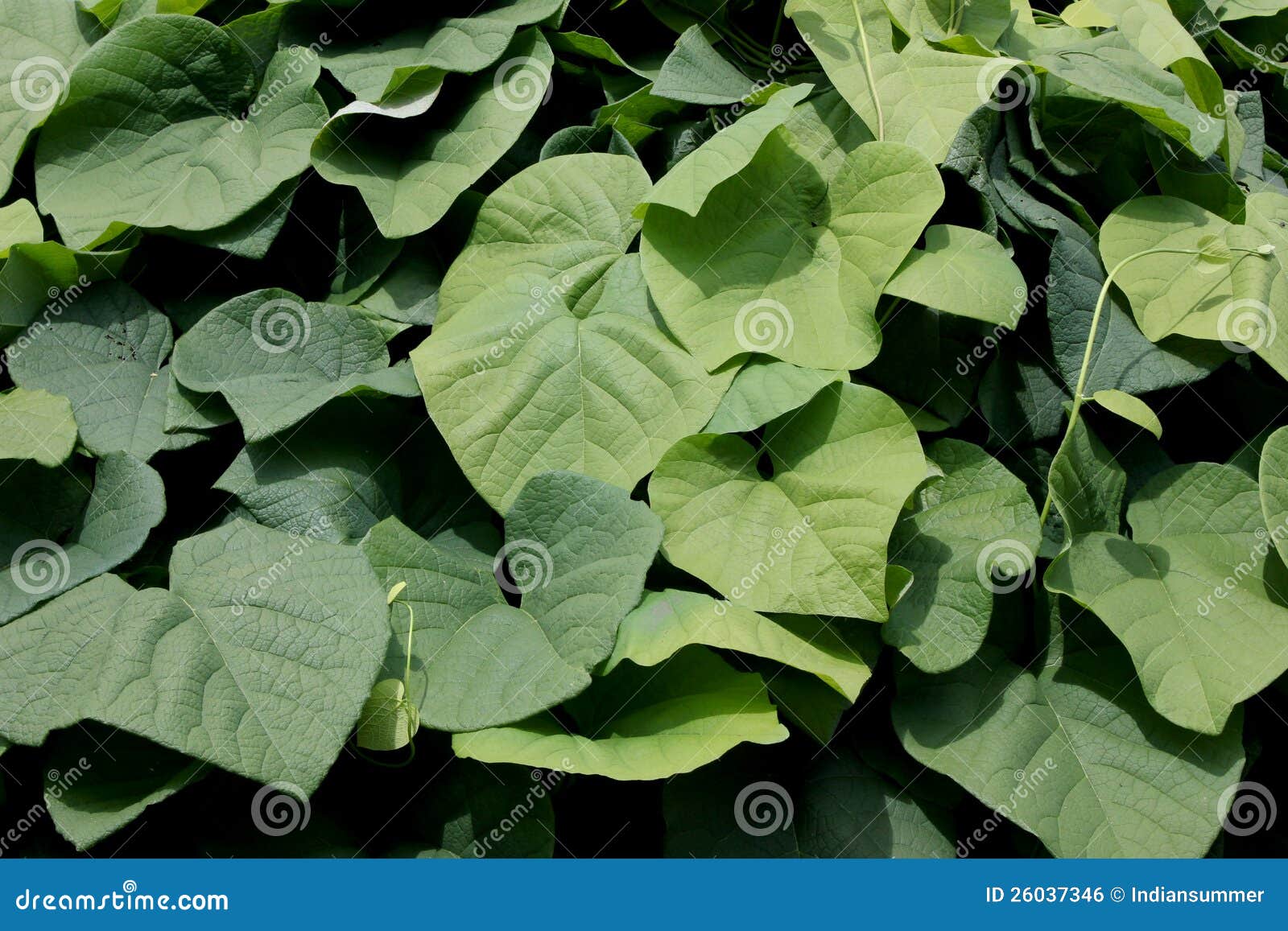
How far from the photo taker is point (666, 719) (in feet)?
3.82

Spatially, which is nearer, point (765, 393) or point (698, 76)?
point (765, 393)

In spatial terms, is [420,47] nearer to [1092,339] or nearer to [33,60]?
[33,60]

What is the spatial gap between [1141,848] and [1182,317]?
653 mm

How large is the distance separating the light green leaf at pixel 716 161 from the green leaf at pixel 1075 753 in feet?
2.05

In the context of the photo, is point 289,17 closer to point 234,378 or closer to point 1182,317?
point 234,378

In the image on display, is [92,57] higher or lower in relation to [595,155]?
higher

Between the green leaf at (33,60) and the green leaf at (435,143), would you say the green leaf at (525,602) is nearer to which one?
the green leaf at (435,143)

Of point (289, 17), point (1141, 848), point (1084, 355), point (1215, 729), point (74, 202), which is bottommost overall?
point (1141, 848)

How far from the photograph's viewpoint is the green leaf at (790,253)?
1256mm

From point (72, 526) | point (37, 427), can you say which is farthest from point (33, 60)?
point (72, 526)

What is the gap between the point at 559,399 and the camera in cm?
126

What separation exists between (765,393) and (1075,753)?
554mm

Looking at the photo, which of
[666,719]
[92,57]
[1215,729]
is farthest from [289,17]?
[1215,729]

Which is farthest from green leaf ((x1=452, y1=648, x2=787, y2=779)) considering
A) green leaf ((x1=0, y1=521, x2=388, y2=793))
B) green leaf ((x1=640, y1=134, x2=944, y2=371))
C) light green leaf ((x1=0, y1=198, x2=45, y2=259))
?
light green leaf ((x1=0, y1=198, x2=45, y2=259))
